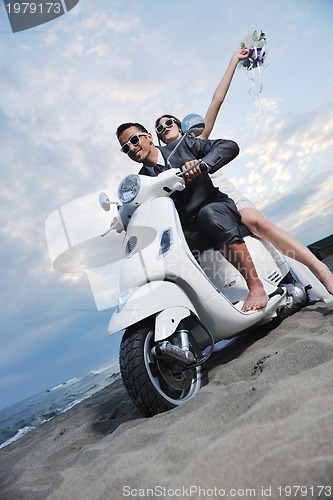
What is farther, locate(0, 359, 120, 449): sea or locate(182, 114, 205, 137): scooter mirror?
locate(0, 359, 120, 449): sea

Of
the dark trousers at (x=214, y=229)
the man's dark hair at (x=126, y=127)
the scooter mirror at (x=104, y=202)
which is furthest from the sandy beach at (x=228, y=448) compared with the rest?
the man's dark hair at (x=126, y=127)

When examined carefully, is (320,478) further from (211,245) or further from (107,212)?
(107,212)

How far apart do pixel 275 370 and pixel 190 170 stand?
1.10 m

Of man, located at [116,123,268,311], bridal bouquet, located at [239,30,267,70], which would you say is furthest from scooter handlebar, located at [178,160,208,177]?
bridal bouquet, located at [239,30,267,70]

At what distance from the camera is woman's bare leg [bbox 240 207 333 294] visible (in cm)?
234

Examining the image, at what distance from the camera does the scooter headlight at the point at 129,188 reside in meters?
2.01

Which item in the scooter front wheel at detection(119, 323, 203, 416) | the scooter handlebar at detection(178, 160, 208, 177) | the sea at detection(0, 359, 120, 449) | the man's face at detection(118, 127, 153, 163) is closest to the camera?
the scooter front wheel at detection(119, 323, 203, 416)

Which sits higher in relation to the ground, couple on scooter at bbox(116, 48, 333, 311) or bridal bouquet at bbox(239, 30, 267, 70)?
bridal bouquet at bbox(239, 30, 267, 70)

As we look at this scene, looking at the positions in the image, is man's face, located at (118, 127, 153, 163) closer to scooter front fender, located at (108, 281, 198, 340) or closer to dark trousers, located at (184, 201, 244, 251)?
dark trousers, located at (184, 201, 244, 251)

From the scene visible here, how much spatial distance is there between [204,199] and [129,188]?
1.54 feet

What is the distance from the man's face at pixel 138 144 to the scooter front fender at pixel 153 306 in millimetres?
948

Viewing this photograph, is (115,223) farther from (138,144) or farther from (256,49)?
(256,49)

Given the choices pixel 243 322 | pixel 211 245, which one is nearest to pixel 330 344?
pixel 243 322

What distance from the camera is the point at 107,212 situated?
2293mm
